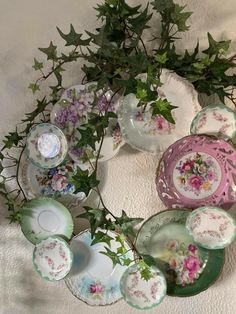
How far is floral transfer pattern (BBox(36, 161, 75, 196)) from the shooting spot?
1608mm

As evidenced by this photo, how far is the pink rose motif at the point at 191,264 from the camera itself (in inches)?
54.9

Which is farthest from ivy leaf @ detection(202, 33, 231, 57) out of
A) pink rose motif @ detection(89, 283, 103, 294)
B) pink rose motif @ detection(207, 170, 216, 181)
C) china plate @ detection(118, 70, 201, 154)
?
pink rose motif @ detection(89, 283, 103, 294)

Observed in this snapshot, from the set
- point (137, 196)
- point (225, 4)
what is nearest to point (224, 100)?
point (225, 4)

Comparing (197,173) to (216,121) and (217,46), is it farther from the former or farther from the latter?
(217,46)

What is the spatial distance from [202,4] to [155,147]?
46cm

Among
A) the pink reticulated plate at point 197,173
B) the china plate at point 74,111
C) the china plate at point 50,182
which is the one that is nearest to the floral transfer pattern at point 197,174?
the pink reticulated plate at point 197,173

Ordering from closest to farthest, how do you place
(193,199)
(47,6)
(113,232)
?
(193,199), (113,232), (47,6)

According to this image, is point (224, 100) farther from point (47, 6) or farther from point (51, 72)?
point (47, 6)

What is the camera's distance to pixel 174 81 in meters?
1.42

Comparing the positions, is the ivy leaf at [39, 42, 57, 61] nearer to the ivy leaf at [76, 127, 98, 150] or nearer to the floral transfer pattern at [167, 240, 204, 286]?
the ivy leaf at [76, 127, 98, 150]

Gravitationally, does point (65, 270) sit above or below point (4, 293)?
above

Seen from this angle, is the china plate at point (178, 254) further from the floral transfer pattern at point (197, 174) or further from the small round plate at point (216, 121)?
the small round plate at point (216, 121)

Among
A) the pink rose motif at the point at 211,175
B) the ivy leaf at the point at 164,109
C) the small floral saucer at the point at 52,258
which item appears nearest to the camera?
the ivy leaf at the point at 164,109

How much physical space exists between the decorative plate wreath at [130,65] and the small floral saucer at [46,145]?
0.19 ft
